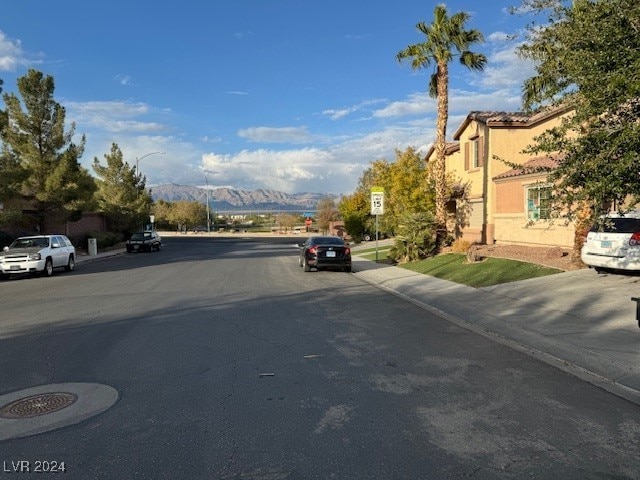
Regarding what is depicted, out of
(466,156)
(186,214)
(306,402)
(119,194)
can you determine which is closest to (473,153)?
(466,156)

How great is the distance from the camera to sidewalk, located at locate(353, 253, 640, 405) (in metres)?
6.89

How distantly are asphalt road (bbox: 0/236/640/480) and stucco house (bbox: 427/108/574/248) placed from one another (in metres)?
12.2

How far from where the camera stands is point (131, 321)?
32.5ft

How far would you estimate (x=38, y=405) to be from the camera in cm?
530

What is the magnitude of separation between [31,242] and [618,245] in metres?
20.7

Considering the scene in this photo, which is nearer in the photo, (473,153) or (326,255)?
(326,255)

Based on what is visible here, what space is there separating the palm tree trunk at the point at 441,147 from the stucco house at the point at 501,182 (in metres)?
1.85

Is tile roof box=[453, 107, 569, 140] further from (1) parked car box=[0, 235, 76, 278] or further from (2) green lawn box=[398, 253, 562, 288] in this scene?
(1) parked car box=[0, 235, 76, 278]

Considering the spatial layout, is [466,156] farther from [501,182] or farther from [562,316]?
[562,316]

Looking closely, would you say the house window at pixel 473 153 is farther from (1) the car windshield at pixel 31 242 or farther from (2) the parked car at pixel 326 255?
(1) the car windshield at pixel 31 242

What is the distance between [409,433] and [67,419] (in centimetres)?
314

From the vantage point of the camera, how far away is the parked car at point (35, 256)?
1988cm

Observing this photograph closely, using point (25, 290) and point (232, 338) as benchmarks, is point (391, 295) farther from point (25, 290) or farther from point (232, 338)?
point (25, 290)

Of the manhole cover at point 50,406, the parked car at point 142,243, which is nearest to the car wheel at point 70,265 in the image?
the parked car at point 142,243
